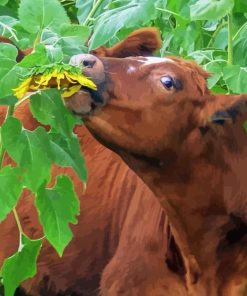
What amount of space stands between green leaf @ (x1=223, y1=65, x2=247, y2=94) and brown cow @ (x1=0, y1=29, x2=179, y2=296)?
8cm

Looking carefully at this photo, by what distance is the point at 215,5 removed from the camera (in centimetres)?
107

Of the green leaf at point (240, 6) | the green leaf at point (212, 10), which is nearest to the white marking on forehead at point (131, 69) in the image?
the green leaf at point (212, 10)

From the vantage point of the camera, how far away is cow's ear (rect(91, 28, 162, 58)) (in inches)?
38.8

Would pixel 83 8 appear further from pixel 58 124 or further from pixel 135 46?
pixel 58 124

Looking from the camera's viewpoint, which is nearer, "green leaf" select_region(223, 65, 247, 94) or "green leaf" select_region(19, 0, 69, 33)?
"green leaf" select_region(19, 0, 69, 33)

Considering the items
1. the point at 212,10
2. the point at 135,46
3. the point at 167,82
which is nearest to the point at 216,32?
the point at 212,10

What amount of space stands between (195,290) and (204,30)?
0.42 m

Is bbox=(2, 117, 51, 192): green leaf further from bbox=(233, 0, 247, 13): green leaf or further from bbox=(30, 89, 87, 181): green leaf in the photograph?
bbox=(233, 0, 247, 13): green leaf

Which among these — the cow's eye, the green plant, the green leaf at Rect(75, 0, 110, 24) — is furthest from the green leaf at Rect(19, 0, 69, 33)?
the green leaf at Rect(75, 0, 110, 24)

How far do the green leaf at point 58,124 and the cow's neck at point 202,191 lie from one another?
4 cm

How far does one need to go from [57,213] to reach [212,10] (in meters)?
0.32

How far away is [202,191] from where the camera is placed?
0.91 metres

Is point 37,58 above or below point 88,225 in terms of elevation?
above

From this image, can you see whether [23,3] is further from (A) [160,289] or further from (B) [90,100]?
(A) [160,289]
